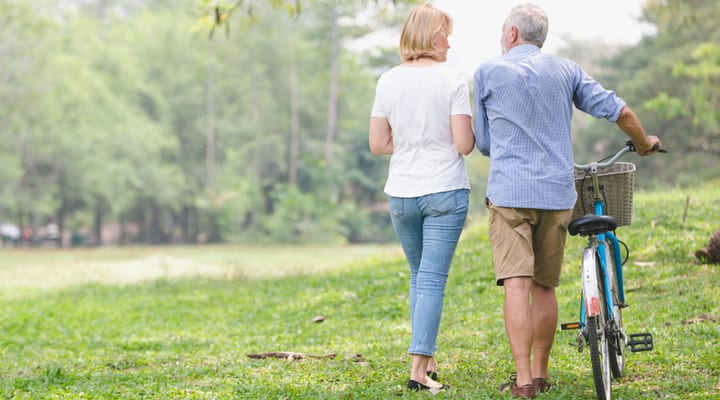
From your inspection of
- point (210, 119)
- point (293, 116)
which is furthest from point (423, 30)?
point (210, 119)

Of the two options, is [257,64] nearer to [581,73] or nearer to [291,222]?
[291,222]

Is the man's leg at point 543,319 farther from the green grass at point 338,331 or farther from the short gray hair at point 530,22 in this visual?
the short gray hair at point 530,22

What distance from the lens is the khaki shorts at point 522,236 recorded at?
4.81 metres

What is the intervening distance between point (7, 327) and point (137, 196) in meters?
49.3

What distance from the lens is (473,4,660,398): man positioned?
A: 4742 mm

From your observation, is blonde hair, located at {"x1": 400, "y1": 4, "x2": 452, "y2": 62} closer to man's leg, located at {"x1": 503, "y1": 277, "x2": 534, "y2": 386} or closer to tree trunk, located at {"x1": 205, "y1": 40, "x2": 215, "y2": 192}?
man's leg, located at {"x1": 503, "y1": 277, "x2": 534, "y2": 386}

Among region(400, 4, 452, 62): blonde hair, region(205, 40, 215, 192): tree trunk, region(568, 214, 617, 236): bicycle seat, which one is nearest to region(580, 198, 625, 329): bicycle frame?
region(568, 214, 617, 236): bicycle seat

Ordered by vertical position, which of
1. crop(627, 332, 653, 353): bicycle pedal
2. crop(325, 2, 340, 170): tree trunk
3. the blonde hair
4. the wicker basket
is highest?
crop(325, 2, 340, 170): tree trunk

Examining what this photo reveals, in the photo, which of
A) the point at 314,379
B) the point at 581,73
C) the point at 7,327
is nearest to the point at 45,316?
the point at 7,327

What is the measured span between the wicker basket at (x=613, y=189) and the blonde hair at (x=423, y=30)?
108cm

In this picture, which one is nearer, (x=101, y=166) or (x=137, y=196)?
(x=101, y=166)

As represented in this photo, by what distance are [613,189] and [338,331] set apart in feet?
15.6

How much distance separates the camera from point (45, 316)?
11.9 meters

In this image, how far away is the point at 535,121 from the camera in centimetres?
475
